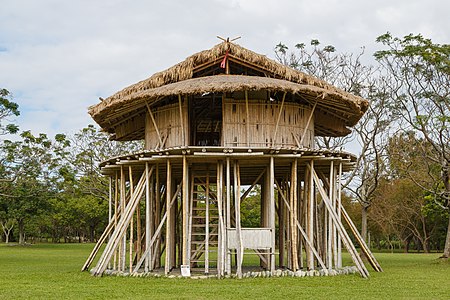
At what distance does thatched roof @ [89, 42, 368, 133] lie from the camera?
865 inches

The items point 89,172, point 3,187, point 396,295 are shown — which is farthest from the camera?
point 89,172

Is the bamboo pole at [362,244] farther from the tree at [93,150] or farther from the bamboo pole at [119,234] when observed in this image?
the tree at [93,150]

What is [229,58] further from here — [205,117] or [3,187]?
[3,187]

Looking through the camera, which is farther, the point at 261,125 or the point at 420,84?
the point at 420,84

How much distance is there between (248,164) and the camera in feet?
76.7

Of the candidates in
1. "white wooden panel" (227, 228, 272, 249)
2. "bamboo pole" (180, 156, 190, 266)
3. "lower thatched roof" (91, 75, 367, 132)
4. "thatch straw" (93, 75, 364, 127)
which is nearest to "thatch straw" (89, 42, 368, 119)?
"lower thatched roof" (91, 75, 367, 132)

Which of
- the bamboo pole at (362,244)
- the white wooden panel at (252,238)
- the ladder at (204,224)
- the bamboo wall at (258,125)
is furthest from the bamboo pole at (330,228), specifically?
the ladder at (204,224)

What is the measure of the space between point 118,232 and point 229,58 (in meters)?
7.94

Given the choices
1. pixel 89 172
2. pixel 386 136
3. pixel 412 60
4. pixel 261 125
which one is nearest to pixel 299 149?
pixel 261 125

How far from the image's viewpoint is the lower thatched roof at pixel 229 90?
21219mm

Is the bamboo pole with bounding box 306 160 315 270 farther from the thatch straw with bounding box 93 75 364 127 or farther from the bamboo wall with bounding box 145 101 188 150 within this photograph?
the bamboo wall with bounding box 145 101 188 150

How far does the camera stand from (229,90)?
21.2 meters

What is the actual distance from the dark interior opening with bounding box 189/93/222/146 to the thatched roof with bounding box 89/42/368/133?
152cm

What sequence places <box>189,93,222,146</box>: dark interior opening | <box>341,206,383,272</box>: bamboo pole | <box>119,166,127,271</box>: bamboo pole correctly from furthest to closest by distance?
<box>189,93,222,146</box>: dark interior opening
<box>341,206,383,272</box>: bamboo pole
<box>119,166,127,271</box>: bamboo pole
